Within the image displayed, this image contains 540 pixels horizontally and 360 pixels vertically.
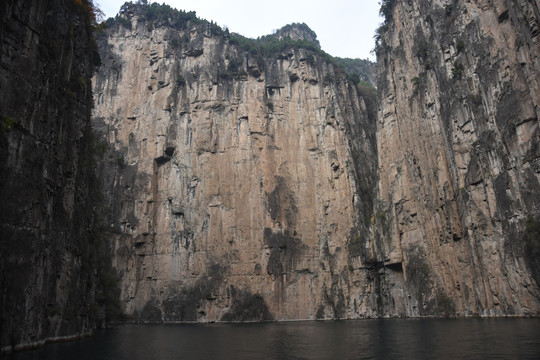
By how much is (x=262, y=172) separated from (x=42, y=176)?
36.3 meters

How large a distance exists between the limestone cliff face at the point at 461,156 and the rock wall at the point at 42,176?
2814 centimetres

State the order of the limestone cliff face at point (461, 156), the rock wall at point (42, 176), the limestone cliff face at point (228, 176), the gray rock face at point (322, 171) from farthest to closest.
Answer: the limestone cliff face at point (228, 176) → the gray rock face at point (322, 171) → the limestone cliff face at point (461, 156) → the rock wall at point (42, 176)

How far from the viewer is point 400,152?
46.1m

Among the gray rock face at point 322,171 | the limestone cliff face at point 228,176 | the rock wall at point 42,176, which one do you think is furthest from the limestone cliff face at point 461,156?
the rock wall at point 42,176

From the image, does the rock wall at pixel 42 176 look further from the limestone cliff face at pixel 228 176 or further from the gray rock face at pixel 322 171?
the gray rock face at pixel 322 171

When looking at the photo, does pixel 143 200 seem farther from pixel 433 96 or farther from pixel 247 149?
pixel 433 96

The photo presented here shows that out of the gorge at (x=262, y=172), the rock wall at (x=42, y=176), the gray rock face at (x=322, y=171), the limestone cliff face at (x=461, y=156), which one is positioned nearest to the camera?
the rock wall at (x=42, y=176)

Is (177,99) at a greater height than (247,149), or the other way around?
(177,99)

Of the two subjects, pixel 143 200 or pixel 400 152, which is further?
pixel 143 200

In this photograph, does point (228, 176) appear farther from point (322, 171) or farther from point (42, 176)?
point (42, 176)

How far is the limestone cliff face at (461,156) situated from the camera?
29547 millimetres

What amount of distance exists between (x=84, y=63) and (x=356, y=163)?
35605mm

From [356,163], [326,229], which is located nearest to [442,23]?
[356,163]

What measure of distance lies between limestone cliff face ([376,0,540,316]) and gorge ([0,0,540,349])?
155 mm
